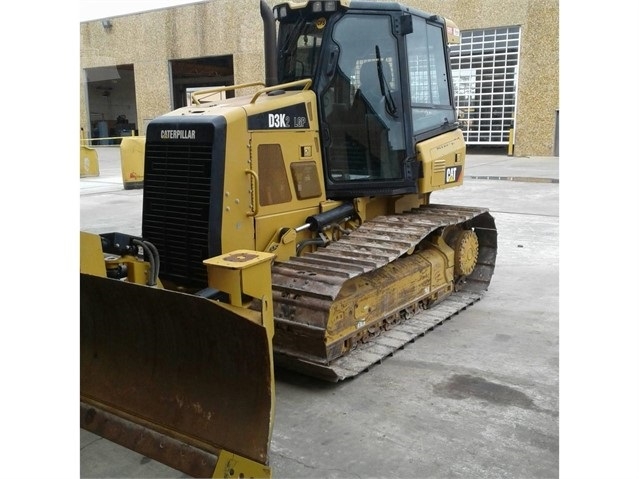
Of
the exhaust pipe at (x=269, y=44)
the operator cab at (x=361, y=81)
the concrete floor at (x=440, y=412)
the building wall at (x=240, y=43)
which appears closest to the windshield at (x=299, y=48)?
the operator cab at (x=361, y=81)

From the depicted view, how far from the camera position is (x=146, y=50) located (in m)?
29.7

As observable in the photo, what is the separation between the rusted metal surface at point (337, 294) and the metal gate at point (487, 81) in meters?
17.3

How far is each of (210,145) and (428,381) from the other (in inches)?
88.2

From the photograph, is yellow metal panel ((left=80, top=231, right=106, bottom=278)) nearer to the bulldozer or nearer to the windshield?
the bulldozer

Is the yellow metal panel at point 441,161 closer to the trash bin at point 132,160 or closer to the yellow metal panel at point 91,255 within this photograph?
the yellow metal panel at point 91,255

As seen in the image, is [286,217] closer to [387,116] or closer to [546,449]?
[387,116]

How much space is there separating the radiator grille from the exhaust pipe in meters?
0.99

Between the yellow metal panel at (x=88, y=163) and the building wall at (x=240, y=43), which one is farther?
the building wall at (x=240, y=43)

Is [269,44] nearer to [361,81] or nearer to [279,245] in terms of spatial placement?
[361,81]

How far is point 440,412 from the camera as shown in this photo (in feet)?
12.6

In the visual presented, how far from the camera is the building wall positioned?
20.7 meters

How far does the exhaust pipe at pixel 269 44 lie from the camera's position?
4562mm

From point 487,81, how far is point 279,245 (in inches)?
781

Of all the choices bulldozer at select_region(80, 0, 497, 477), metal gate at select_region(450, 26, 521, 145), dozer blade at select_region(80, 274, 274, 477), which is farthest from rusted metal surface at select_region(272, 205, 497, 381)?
metal gate at select_region(450, 26, 521, 145)
